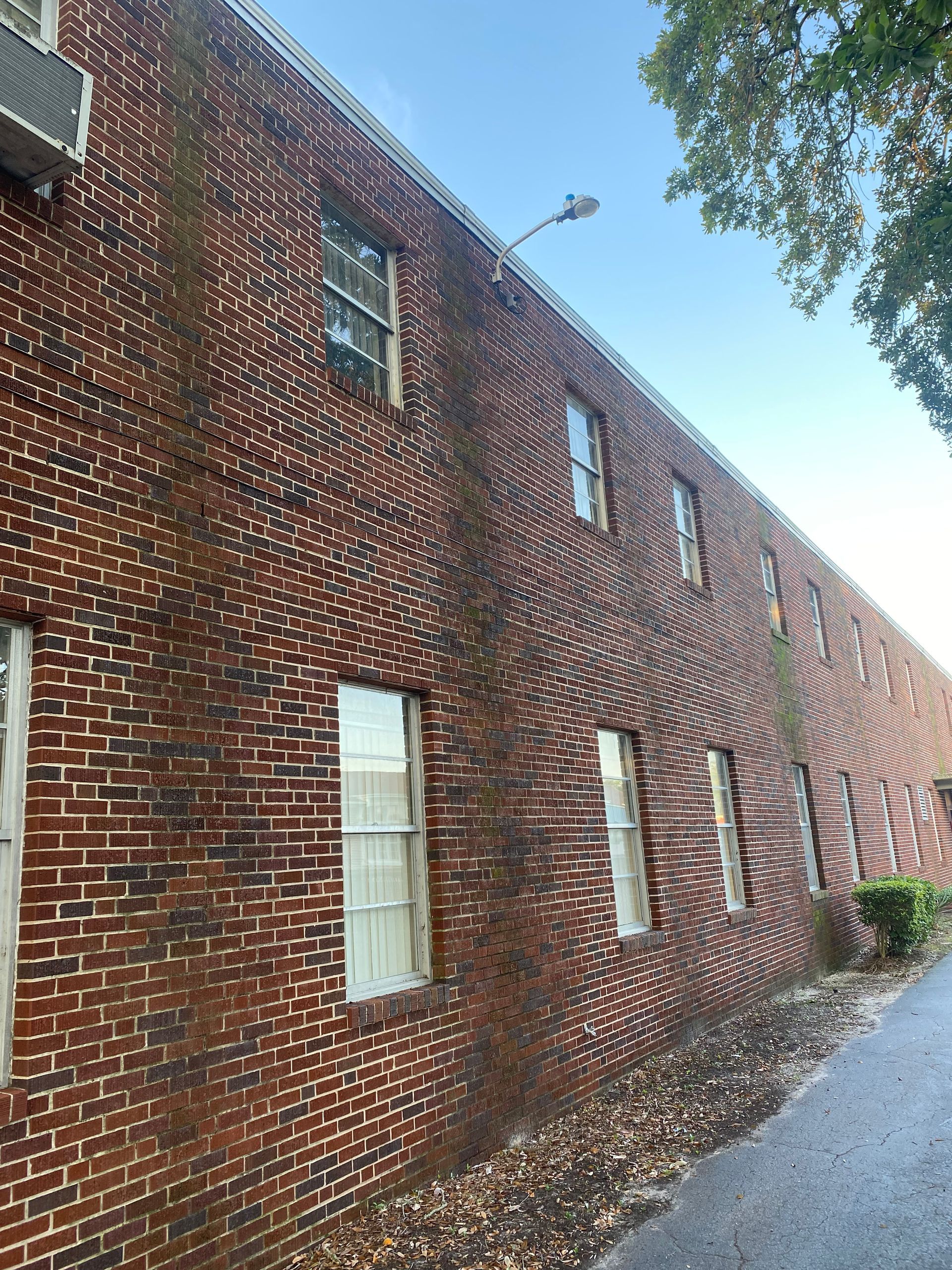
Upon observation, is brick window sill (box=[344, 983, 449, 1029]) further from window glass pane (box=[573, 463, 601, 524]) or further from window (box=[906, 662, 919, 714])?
window (box=[906, 662, 919, 714])

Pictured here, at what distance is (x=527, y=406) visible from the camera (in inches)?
324

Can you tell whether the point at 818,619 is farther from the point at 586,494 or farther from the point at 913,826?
the point at 586,494

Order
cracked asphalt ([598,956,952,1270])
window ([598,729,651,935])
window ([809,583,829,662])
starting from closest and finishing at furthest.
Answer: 1. cracked asphalt ([598,956,952,1270])
2. window ([598,729,651,935])
3. window ([809,583,829,662])

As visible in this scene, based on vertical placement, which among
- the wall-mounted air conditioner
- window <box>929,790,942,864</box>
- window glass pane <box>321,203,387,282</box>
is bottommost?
window <box>929,790,942,864</box>

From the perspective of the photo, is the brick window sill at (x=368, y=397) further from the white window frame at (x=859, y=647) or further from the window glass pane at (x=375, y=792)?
the white window frame at (x=859, y=647)

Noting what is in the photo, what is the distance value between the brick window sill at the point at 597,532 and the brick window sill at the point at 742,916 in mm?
4495

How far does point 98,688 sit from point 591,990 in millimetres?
5002

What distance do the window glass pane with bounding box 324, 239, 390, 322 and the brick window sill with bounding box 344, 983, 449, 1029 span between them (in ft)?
15.6

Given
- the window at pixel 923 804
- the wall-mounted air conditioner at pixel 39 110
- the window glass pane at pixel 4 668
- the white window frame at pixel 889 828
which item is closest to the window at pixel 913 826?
the window at pixel 923 804

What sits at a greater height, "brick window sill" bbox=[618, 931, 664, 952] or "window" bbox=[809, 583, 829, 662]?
"window" bbox=[809, 583, 829, 662]

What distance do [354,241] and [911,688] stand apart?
22535 millimetres

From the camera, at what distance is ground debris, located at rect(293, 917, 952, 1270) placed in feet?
14.5

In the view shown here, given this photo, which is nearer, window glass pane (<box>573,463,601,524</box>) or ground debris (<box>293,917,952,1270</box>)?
ground debris (<box>293,917,952,1270</box>)

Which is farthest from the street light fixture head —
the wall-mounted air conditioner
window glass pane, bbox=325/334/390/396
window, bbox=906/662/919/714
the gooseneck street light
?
window, bbox=906/662/919/714
